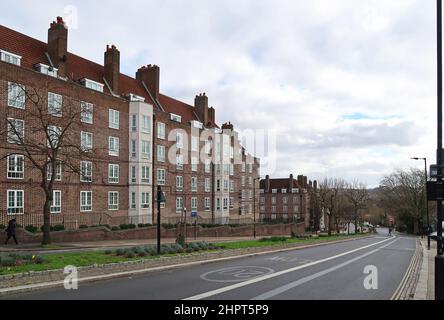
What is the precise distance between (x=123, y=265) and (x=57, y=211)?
23.3m

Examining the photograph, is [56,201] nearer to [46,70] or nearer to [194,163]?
[46,70]

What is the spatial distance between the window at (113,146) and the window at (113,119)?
123 cm

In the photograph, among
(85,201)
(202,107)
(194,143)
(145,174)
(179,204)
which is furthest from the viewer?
(202,107)

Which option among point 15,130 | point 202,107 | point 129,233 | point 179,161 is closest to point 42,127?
point 15,130

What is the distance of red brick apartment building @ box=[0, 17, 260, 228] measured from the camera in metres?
33.2

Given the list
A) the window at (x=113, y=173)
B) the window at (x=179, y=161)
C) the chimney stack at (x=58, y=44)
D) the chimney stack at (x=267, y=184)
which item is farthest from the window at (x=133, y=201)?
the chimney stack at (x=267, y=184)

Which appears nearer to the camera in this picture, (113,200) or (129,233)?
(129,233)

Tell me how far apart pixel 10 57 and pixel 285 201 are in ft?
277

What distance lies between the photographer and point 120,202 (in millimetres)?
43875

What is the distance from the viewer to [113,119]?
143 feet
